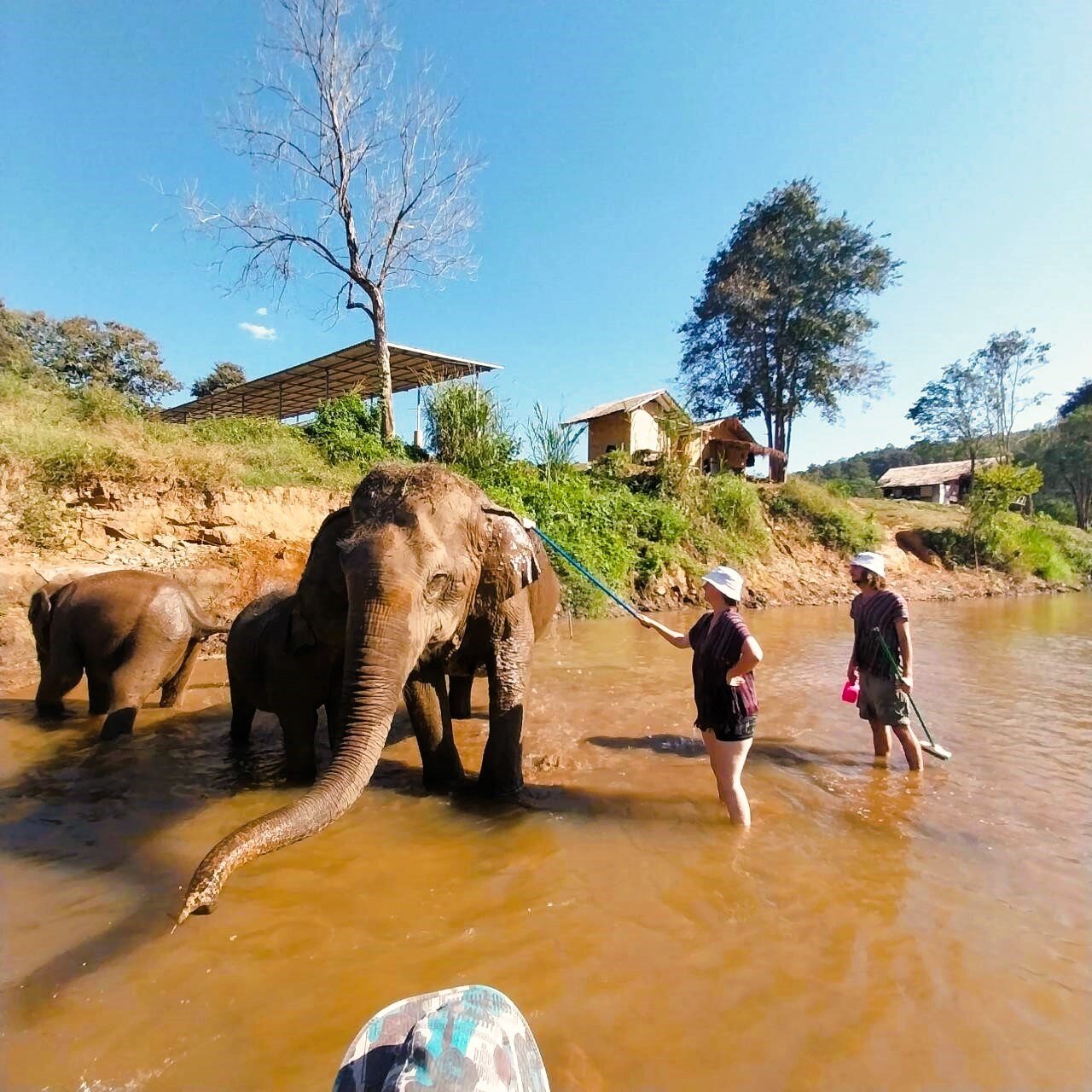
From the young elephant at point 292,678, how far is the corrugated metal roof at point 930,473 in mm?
45324

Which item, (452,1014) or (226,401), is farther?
(226,401)

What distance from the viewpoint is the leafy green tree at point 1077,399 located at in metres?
51.1

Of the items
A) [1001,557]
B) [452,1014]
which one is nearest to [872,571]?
[452,1014]

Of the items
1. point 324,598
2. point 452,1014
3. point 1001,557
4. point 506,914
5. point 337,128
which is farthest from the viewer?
point 1001,557

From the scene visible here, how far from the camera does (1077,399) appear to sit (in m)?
52.1

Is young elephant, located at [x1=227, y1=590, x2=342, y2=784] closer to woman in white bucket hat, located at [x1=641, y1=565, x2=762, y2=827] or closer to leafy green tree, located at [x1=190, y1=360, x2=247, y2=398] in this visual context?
woman in white bucket hat, located at [x1=641, y1=565, x2=762, y2=827]

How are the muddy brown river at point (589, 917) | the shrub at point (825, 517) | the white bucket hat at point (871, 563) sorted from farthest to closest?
the shrub at point (825, 517)
the white bucket hat at point (871, 563)
the muddy brown river at point (589, 917)

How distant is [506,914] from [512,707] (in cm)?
143

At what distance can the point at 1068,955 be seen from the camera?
2586mm

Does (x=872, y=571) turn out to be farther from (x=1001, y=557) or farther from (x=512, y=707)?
(x=1001, y=557)

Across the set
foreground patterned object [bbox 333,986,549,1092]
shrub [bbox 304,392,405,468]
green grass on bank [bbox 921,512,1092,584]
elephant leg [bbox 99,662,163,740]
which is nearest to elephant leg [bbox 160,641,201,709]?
elephant leg [bbox 99,662,163,740]

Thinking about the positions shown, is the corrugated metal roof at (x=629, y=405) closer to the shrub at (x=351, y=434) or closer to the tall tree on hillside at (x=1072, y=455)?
the shrub at (x=351, y=434)

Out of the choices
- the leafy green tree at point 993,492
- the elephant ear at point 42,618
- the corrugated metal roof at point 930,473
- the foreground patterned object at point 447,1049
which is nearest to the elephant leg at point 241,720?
the elephant ear at point 42,618

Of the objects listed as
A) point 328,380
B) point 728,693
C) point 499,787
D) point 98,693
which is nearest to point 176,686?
point 98,693
